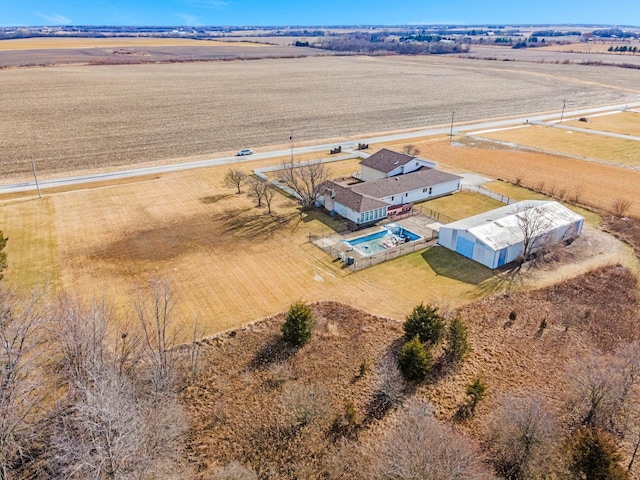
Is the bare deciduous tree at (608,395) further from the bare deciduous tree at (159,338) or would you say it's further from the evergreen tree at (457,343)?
the bare deciduous tree at (159,338)

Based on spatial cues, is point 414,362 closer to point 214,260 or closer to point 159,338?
point 159,338

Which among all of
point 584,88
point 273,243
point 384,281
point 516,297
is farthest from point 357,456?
point 584,88

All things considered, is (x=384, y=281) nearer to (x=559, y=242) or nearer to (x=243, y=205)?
(x=559, y=242)

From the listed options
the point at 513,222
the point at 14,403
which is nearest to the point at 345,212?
the point at 513,222

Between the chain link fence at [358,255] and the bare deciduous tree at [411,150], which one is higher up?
the bare deciduous tree at [411,150]

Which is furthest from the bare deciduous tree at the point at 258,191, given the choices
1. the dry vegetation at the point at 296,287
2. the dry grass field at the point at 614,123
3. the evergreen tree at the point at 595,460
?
the dry grass field at the point at 614,123

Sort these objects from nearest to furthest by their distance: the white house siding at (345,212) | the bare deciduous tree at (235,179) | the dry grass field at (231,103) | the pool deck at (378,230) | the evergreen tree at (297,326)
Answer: the evergreen tree at (297,326)
the pool deck at (378,230)
the white house siding at (345,212)
the bare deciduous tree at (235,179)
the dry grass field at (231,103)
